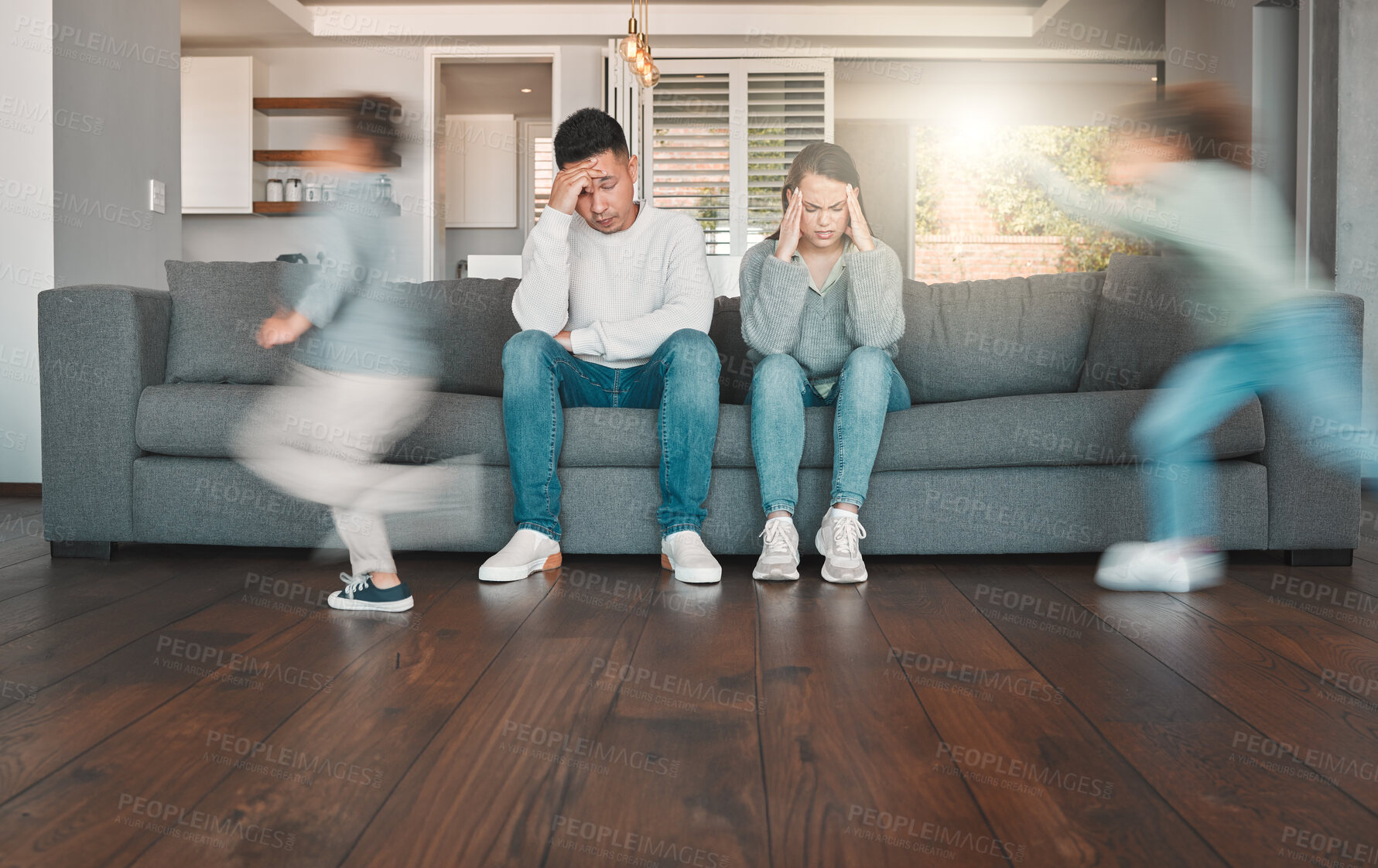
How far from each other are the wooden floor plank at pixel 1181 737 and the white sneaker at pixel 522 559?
96 centimetres

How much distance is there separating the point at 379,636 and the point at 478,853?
2.54 ft

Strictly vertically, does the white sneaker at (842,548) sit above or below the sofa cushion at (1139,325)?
below

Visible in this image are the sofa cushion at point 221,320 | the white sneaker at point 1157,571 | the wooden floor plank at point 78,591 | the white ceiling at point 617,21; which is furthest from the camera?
the white ceiling at point 617,21

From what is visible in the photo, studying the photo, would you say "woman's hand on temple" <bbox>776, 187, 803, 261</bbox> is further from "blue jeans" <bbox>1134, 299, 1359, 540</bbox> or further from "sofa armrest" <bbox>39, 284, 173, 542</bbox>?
"sofa armrest" <bbox>39, 284, 173, 542</bbox>

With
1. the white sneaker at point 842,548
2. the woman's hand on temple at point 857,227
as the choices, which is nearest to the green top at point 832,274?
the woman's hand on temple at point 857,227

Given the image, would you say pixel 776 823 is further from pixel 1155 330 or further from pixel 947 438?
pixel 1155 330

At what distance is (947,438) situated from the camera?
2139mm

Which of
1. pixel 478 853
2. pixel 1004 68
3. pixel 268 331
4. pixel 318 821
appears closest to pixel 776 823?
pixel 478 853

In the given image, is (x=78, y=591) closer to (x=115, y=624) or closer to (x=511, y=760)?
(x=115, y=624)

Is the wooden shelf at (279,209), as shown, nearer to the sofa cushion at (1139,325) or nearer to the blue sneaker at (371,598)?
the blue sneaker at (371,598)

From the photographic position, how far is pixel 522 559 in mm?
1955

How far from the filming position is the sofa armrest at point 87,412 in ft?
7.25

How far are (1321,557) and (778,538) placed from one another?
126 centimetres

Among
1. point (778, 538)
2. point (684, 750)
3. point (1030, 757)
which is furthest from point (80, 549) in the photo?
point (1030, 757)
